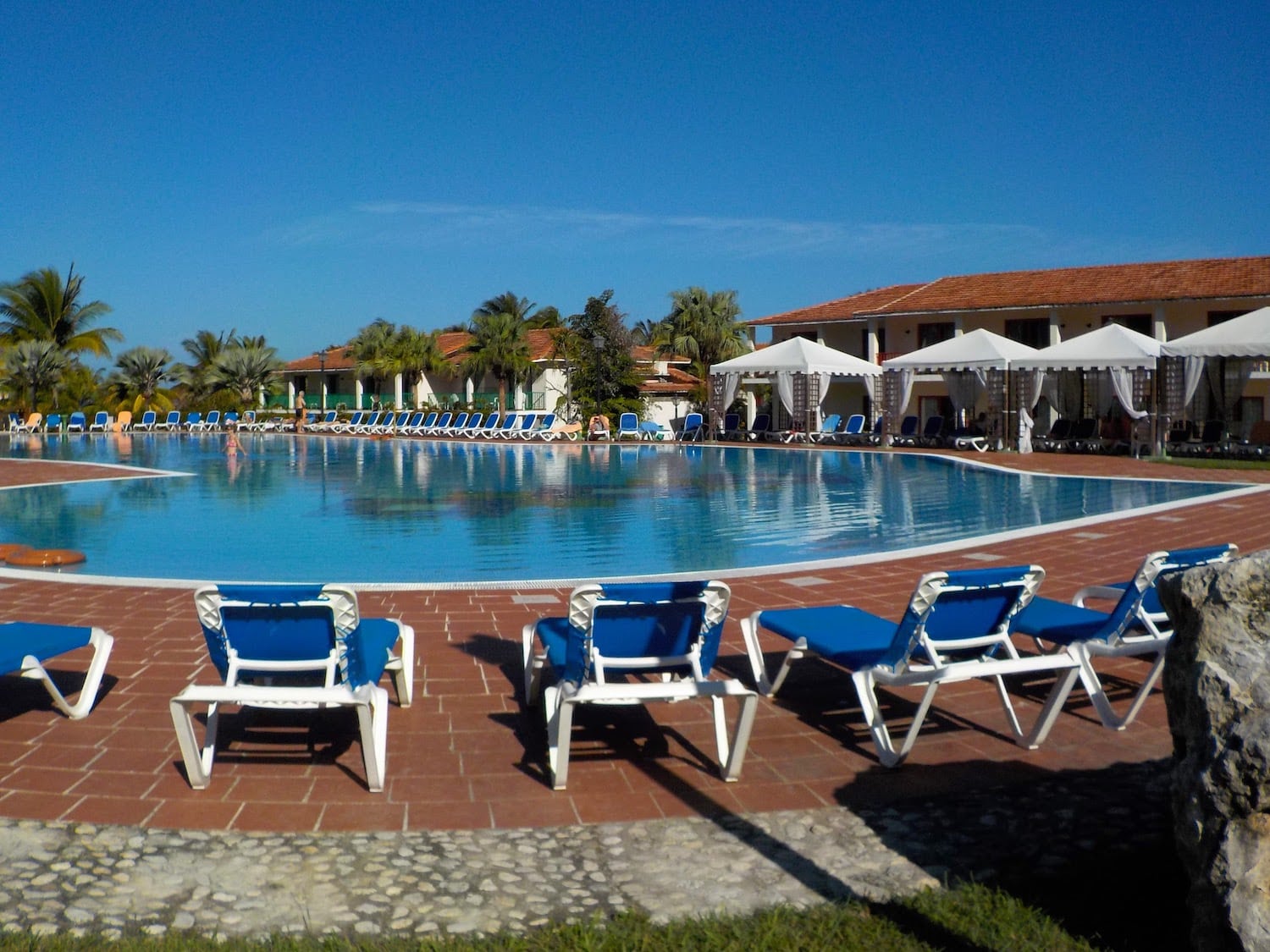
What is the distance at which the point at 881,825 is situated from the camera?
3.54 metres

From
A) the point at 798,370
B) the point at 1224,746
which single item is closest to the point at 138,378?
the point at 798,370

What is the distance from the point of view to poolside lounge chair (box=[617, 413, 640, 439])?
33.3 m

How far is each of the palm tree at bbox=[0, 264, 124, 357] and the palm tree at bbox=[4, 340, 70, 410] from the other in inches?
41.4

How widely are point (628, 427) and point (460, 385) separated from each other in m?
17.1

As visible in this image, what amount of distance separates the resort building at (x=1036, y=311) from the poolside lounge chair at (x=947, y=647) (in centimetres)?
2445

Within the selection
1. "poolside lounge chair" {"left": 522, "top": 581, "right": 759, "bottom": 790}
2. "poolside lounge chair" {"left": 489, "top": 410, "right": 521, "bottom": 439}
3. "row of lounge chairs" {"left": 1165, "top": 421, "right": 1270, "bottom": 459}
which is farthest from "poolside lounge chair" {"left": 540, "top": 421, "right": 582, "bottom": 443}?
"poolside lounge chair" {"left": 522, "top": 581, "right": 759, "bottom": 790}

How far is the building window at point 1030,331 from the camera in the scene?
32.7 metres

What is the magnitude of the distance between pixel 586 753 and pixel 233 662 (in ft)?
4.33

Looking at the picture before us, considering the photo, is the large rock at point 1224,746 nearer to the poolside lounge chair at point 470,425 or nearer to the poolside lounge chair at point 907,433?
the poolside lounge chair at point 907,433

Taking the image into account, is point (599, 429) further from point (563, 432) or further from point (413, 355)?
point (413, 355)

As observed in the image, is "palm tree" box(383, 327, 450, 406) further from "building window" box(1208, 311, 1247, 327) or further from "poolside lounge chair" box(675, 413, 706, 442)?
"building window" box(1208, 311, 1247, 327)

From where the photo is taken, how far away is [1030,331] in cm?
3303

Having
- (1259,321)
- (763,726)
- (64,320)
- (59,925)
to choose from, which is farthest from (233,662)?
(64,320)

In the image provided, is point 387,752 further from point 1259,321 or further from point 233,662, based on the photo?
point 1259,321
